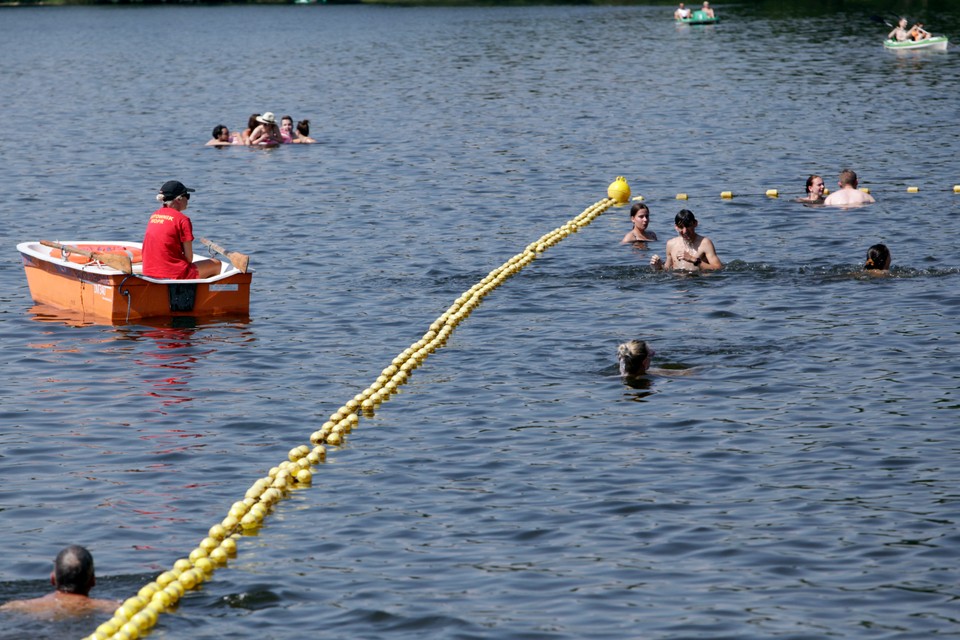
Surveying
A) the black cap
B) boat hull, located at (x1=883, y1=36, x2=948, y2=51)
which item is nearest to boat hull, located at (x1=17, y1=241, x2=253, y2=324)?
the black cap

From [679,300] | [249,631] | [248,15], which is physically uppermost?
[248,15]

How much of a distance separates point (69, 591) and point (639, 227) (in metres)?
16.9

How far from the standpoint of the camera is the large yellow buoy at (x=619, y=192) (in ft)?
103

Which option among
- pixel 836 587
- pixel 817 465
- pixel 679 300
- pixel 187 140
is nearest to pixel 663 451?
pixel 817 465

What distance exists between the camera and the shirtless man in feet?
94.8

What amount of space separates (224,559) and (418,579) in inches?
66.4

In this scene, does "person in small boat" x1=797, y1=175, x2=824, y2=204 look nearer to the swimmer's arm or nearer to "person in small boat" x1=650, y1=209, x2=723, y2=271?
"person in small boat" x1=650, y1=209, x2=723, y2=271

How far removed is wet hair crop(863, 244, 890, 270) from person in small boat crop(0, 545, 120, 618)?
14.9 metres

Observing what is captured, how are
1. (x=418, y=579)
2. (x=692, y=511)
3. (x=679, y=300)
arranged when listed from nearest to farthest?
(x=418, y=579)
(x=692, y=511)
(x=679, y=300)

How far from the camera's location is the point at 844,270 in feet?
76.6

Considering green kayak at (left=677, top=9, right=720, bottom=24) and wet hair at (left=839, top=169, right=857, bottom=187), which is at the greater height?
green kayak at (left=677, top=9, right=720, bottom=24)

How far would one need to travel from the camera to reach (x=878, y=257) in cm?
2244

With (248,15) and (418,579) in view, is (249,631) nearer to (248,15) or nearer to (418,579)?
(418,579)

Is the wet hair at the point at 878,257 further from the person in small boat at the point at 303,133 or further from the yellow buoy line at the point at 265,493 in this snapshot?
the person in small boat at the point at 303,133
